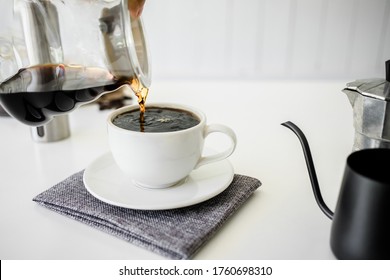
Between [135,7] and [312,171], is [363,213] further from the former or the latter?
[135,7]

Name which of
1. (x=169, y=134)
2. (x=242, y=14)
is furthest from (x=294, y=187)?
(x=242, y=14)

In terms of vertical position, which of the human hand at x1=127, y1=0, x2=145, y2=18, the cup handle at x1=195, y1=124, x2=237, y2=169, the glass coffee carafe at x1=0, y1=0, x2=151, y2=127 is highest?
the human hand at x1=127, y1=0, x2=145, y2=18

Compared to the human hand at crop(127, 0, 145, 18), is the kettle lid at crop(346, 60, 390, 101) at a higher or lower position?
lower

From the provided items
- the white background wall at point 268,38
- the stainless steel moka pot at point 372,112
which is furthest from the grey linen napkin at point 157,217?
the white background wall at point 268,38

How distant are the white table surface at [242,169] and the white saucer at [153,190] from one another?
6cm

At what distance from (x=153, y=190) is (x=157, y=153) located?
80 millimetres

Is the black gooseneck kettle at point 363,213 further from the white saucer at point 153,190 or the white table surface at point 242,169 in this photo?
the white saucer at point 153,190

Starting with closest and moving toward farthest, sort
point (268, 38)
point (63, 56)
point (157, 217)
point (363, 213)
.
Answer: point (363, 213) < point (157, 217) < point (63, 56) < point (268, 38)

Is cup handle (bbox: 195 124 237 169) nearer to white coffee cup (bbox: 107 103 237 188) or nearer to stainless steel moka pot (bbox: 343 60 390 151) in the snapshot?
white coffee cup (bbox: 107 103 237 188)

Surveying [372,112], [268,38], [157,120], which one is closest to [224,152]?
[157,120]

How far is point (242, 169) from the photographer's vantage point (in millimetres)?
821

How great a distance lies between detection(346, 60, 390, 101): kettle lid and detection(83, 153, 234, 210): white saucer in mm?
278

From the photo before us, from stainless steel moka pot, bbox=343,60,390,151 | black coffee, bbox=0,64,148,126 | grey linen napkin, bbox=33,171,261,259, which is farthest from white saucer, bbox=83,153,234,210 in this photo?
stainless steel moka pot, bbox=343,60,390,151

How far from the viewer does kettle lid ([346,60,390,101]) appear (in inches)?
27.3
